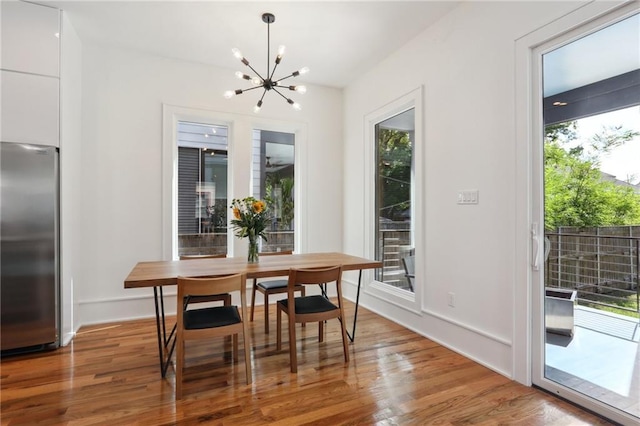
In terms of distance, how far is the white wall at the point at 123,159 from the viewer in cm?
341

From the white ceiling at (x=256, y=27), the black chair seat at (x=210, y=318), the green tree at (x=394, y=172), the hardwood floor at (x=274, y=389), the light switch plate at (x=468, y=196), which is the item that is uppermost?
the white ceiling at (x=256, y=27)

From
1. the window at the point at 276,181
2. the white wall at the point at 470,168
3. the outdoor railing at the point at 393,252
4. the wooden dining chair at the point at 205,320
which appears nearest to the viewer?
the wooden dining chair at the point at 205,320

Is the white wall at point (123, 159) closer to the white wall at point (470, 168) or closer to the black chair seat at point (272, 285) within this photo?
the black chair seat at point (272, 285)

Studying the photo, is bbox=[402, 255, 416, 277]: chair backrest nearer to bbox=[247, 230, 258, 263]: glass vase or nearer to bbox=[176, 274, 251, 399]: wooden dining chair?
bbox=[247, 230, 258, 263]: glass vase

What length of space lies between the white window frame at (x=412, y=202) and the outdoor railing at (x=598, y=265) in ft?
3.88

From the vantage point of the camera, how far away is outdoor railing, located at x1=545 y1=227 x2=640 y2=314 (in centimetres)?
183

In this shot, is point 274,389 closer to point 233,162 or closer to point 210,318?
point 210,318

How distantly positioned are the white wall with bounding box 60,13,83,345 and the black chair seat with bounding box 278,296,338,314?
2063 millimetres

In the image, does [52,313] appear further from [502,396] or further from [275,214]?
[502,396]

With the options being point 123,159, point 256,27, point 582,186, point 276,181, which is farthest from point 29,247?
point 582,186

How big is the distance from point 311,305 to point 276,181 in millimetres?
2284

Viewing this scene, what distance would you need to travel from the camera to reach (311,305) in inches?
103

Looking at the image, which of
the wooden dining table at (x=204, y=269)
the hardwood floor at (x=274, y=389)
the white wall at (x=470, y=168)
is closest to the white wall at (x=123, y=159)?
the hardwood floor at (x=274, y=389)

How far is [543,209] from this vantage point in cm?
217
